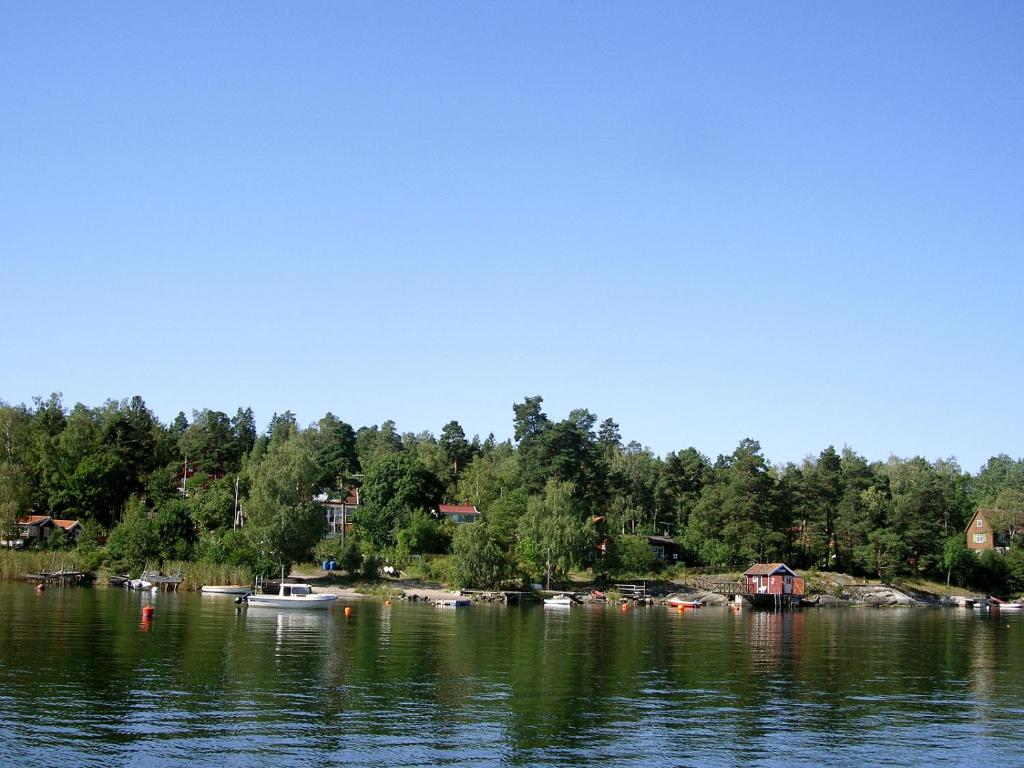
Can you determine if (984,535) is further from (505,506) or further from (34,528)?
(34,528)

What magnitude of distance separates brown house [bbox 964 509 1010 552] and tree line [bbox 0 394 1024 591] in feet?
7.43

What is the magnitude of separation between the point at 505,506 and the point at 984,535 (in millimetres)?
83565

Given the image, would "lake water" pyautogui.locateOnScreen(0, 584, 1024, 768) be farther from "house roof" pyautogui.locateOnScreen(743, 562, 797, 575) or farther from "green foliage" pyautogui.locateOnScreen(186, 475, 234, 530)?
"green foliage" pyautogui.locateOnScreen(186, 475, 234, 530)

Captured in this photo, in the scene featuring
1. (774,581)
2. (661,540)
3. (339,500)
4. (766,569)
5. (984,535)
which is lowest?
(774,581)

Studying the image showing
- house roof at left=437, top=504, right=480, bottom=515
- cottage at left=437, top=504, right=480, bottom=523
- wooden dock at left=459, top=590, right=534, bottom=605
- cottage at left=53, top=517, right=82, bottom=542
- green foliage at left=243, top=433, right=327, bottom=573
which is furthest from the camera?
house roof at left=437, top=504, right=480, bottom=515

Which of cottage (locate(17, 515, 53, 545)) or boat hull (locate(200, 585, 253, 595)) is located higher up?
cottage (locate(17, 515, 53, 545))

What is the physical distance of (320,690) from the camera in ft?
132

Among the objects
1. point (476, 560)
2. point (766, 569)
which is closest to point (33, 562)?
point (476, 560)

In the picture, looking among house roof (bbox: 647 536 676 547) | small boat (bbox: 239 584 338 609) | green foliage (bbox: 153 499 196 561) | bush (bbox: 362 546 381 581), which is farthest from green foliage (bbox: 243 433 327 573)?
house roof (bbox: 647 536 676 547)

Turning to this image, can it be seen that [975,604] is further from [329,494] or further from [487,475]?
[329,494]

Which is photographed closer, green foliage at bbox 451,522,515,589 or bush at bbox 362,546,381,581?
green foliage at bbox 451,522,515,589

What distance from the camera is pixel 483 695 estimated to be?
132 ft

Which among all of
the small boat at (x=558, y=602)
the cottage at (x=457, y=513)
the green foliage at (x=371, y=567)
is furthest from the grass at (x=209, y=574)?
the cottage at (x=457, y=513)

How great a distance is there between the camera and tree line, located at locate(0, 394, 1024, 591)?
111m
